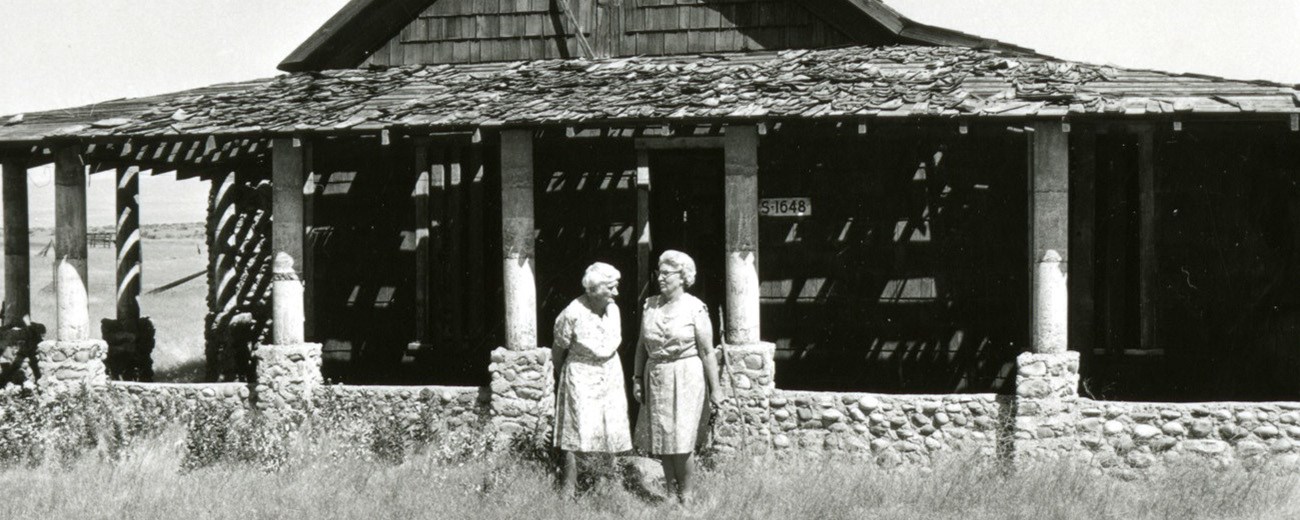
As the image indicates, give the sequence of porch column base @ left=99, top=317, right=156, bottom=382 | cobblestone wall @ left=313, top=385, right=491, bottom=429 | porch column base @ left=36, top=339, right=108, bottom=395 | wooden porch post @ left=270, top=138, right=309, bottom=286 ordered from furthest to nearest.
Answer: porch column base @ left=99, top=317, right=156, bottom=382 → porch column base @ left=36, top=339, right=108, bottom=395 → wooden porch post @ left=270, top=138, right=309, bottom=286 → cobblestone wall @ left=313, top=385, right=491, bottom=429

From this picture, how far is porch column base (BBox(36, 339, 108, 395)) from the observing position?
1250 cm

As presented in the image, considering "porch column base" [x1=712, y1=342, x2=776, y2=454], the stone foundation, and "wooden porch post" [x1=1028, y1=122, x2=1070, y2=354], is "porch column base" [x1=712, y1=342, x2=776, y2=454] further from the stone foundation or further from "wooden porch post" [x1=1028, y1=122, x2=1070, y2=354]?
"wooden porch post" [x1=1028, y1=122, x2=1070, y2=354]

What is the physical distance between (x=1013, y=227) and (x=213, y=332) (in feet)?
30.3

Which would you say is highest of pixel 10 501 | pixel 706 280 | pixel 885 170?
pixel 885 170

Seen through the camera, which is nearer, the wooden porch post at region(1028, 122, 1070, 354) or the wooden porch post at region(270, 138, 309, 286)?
the wooden porch post at region(1028, 122, 1070, 354)

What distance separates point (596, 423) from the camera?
30.3 ft

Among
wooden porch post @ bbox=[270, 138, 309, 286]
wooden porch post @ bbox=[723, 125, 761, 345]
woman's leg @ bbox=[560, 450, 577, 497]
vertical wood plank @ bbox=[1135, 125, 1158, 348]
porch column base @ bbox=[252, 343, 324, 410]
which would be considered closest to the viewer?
woman's leg @ bbox=[560, 450, 577, 497]

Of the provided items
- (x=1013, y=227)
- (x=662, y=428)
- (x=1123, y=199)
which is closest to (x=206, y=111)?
(x=662, y=428)

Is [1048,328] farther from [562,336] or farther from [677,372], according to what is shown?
[562,336]

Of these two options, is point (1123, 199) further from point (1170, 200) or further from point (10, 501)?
point (10, 501)

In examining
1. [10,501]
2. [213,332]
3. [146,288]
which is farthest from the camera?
[146,288]

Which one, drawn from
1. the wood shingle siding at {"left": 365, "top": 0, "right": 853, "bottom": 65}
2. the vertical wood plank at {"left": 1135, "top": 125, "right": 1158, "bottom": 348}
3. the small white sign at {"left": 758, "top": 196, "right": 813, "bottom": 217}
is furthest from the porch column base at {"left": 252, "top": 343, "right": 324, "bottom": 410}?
the vertical wood plank at {"left": 1135, "top": 125, "right": 1158, "bottom": 348}

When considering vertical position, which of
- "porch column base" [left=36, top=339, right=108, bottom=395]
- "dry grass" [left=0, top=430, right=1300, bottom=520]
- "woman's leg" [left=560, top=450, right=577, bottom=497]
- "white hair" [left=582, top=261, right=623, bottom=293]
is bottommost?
"dry grass" [left=0, top=430, right=1300, bottom=520]

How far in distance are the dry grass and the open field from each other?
27.5 ft
